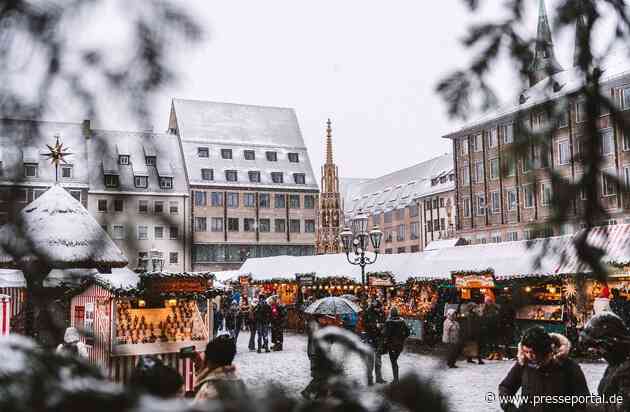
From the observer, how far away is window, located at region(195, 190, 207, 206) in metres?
47.9

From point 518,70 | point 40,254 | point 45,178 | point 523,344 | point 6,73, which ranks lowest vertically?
point 523,344

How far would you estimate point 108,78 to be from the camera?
5.48 ft

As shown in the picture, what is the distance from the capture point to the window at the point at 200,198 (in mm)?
47906

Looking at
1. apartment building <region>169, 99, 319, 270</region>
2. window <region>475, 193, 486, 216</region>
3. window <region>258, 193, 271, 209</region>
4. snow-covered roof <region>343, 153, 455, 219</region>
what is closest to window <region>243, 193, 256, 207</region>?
apartment building <region>169, 99, 319, 270</region>

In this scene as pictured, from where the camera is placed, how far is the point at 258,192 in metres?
52.0

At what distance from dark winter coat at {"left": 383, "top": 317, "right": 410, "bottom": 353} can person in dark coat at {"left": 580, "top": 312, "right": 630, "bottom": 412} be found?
7.02 meters

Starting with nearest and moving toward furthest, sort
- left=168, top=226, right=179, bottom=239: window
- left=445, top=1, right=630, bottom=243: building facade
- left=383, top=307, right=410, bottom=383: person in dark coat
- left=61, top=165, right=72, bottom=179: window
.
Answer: left=168, top=226, right=179, bottom=239: window → left=61, top=165, right=72, bottom=179: window → left=445, top=1, right=630, bottom=243: building facade → left=383, top=307, right=410, bottom=383: person in dark coat

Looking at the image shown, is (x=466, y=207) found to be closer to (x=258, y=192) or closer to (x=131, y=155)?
(x=258, y=192)

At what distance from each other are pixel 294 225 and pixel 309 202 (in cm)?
250

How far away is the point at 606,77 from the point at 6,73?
5.53 feet

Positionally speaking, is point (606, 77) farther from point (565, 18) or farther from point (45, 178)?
point (45, 178)

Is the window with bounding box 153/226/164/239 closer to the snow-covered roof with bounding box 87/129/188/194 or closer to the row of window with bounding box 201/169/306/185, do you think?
the snow-covered roof with bounding box 87/129/188/194

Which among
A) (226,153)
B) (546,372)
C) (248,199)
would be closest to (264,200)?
(248,199)

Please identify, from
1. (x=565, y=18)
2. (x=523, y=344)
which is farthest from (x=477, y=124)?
(x=523, y=344)
